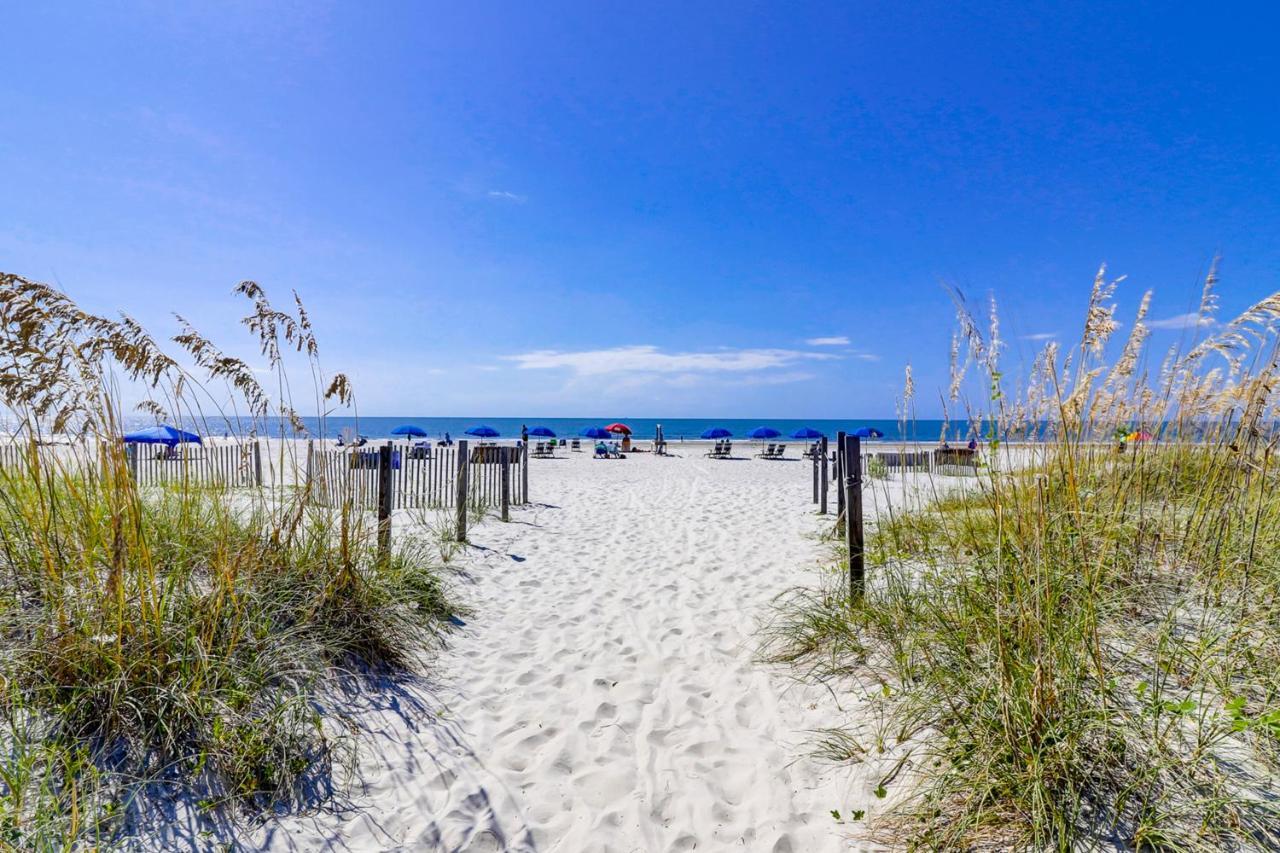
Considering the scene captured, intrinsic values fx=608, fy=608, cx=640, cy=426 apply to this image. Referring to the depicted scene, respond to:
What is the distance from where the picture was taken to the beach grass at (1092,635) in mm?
2080

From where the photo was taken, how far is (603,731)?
10.3 feet

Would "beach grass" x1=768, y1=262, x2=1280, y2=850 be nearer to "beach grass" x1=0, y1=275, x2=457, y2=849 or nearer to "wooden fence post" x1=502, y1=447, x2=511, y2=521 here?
"beach grass" x1=0, y1=275, x2=457, y2=849

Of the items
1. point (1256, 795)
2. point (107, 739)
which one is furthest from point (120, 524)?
point (1256, 795)

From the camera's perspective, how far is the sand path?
7.83ft

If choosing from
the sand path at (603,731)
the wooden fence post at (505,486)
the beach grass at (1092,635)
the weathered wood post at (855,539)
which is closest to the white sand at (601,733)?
the sand path at (603,731)

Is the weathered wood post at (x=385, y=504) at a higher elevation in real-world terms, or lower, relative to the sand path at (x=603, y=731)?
higher

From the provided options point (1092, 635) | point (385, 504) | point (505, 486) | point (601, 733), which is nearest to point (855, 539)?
point (1092, 635)

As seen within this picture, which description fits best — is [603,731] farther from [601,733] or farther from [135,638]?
[135,638]

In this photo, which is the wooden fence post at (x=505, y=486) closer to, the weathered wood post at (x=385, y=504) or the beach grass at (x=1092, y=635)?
the weathered wood post at (x=385, y=504)

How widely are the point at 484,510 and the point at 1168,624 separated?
7856mm

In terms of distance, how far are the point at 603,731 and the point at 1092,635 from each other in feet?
7.29

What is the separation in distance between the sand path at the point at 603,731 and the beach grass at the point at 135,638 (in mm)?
372

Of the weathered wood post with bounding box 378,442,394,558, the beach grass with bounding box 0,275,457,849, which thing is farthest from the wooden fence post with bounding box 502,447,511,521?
the beach grass with bounding box 0,275,457,849

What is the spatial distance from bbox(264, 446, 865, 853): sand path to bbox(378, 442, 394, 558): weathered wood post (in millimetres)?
875
